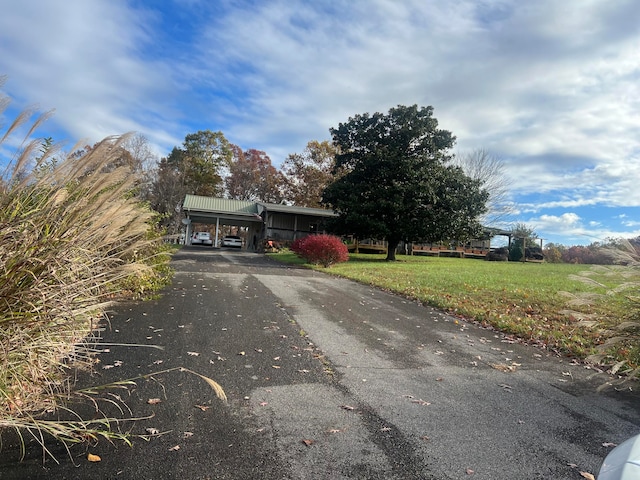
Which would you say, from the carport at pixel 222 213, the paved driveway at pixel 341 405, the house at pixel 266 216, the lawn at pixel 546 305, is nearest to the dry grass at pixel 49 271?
the paved driveway at pixel 341 405

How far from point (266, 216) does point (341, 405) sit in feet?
91.5

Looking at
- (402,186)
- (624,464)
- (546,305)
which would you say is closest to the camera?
(624,464)

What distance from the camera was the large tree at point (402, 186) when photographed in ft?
70.4

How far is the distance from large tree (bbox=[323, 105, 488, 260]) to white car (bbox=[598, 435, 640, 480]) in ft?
64.9

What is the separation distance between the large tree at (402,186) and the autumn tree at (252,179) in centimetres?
2437

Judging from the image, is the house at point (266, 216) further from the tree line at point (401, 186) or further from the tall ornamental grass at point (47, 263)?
the tall ornamental grass at point (47, 263)

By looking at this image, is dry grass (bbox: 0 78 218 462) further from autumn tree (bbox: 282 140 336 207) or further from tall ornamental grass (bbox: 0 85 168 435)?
autumn tree (bbox: 282 140 336 207)

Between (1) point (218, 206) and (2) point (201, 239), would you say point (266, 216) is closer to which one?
(1) point (218, 206)

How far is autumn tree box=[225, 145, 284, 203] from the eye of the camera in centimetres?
4747

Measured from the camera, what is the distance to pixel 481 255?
1404 inches

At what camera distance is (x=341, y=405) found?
11.7ft

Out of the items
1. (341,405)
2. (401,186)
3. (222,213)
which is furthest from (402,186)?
(341,405)

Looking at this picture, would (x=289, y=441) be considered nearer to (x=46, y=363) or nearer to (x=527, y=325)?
(x=46, y=363)

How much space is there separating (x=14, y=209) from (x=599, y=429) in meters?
4.99
